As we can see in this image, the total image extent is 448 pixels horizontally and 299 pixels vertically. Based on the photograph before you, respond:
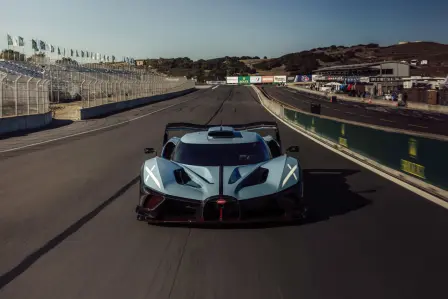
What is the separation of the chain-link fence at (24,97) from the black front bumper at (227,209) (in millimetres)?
23283

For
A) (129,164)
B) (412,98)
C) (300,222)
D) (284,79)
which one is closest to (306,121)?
(129,164)

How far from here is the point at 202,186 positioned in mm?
6887

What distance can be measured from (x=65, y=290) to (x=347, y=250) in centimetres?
318

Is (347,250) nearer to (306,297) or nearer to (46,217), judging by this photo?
(306,297)

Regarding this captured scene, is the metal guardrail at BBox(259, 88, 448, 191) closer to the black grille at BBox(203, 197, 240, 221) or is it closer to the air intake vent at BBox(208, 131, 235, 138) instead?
the air intake vent at BBox(208, 131, 235, 138)

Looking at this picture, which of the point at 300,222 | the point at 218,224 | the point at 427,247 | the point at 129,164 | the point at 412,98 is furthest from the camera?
the point at 412,98

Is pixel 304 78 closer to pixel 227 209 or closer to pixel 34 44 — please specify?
pixel 34 44

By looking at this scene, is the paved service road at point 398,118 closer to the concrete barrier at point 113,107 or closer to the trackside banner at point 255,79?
the concrete barrier at point 113,107

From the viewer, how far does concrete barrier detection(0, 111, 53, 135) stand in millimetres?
26581

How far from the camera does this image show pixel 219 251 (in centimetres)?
613

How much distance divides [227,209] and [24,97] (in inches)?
1060

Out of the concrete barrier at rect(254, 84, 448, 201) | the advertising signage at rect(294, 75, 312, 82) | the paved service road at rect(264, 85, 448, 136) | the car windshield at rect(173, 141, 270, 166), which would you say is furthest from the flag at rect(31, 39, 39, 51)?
the advertising signage at rect(294, 75, 312, 82)

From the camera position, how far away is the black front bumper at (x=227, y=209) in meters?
6.66

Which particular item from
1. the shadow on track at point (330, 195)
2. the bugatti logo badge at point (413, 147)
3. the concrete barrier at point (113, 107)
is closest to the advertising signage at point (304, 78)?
the concrete barrier at point (113, 107)
